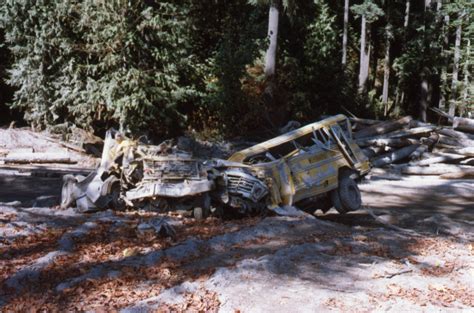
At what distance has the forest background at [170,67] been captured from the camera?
21.0 m

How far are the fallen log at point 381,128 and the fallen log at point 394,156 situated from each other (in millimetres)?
1414

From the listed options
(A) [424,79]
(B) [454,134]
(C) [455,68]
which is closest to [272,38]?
(B) [454,134]

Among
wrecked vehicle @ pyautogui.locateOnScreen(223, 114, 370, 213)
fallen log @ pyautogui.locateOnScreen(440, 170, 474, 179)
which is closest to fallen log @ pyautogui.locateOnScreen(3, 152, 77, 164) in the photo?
wrecked vehicle @ pyautogui.locateOnScreen(223, 114, 370, 213)

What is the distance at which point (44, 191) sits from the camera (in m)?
13.7

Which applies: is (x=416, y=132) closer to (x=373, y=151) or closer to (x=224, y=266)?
(x=373, y=151)

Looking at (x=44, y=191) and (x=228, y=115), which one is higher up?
(x=228, y=115)

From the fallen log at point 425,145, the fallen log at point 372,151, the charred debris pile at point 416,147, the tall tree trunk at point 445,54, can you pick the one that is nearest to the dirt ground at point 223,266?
the charred debris pile at point 416,147

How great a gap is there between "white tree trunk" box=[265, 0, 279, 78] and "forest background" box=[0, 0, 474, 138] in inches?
1.8

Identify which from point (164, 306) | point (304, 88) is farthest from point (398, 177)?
point (164, 306)

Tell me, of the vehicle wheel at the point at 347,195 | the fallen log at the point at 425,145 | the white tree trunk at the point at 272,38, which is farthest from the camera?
the white tree trunk at the point at 272,38

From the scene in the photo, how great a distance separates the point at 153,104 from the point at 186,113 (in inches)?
143

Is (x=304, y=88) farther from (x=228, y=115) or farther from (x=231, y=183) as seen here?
(x=231, y=183)

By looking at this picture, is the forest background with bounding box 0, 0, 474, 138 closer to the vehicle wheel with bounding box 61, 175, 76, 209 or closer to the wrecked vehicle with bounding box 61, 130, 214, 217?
the vehicle wheel with bounding box 61, 175, 76, 209

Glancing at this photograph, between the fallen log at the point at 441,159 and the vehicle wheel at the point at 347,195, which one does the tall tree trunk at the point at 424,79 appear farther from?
the vehicle wheel at the point at 347,195
